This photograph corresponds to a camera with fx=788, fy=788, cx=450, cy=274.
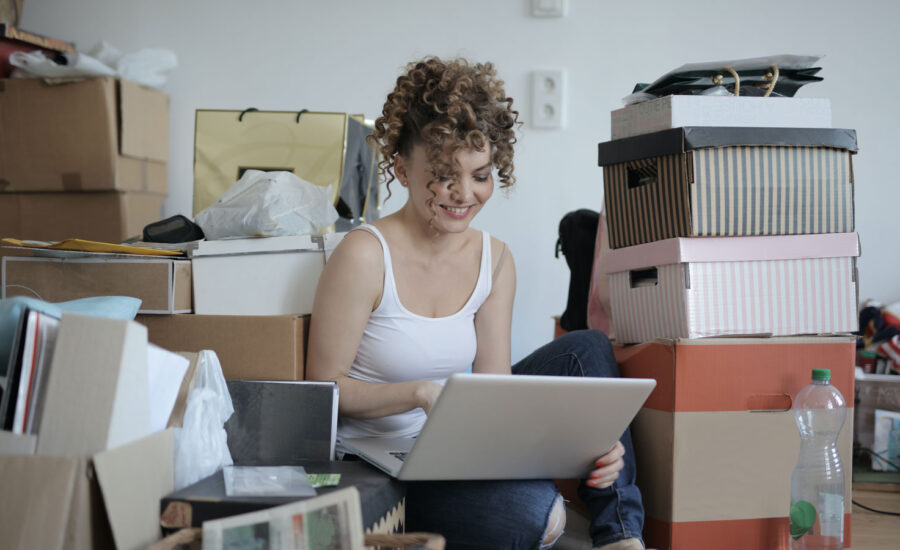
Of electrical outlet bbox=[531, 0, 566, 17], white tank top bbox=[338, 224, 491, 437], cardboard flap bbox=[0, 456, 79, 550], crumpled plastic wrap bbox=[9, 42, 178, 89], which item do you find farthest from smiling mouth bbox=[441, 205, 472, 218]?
crumpled plastic wrap bbox=[9, 42, 178, 89]

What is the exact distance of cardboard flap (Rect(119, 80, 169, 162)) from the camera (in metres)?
2.05

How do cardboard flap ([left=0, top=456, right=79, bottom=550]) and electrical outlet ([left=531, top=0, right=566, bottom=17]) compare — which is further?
electrical outlet ([left=531, top=0, right=566, bottom=17])

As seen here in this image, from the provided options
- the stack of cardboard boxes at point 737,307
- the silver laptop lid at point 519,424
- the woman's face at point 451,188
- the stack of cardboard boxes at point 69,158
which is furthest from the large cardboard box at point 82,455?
the stack of cardboard boxes at point 69,158

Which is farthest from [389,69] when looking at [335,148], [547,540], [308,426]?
[547,540]

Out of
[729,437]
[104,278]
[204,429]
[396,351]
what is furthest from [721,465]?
[104,278]

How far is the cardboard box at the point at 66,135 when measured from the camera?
202 centimetres

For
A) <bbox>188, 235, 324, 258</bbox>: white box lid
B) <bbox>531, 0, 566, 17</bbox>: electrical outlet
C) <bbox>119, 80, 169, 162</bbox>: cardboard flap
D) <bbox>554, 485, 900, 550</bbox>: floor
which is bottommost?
<bbox>554, 485, 900, 550</bbox>: floor

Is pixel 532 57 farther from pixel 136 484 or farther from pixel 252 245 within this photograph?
pixel 136 484

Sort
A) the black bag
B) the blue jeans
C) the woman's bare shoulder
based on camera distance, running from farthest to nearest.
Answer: the black bag, the woman's bare shoulder, the blue jeans

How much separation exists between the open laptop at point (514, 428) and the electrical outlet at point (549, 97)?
126cm

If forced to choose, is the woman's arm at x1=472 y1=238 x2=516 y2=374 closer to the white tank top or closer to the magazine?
the white tank top

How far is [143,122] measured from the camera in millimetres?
2133

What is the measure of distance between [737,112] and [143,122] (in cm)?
156

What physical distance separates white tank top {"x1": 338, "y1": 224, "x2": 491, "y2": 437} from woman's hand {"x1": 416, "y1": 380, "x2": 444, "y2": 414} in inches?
5.1
